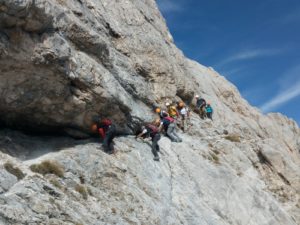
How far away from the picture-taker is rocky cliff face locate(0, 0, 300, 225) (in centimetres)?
2456

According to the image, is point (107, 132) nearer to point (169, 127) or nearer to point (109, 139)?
point (109, 139)

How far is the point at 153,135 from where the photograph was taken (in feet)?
111

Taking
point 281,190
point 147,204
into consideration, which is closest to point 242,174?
point 281,190

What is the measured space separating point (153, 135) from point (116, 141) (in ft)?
9.34

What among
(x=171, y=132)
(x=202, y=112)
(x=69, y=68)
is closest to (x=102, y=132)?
(x=69, y=68)

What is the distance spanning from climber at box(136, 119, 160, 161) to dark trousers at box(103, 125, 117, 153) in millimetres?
3839

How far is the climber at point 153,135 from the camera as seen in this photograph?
3322 centimetres

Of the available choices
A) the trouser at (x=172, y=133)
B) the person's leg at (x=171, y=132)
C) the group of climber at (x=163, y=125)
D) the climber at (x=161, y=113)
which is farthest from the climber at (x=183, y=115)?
the climber at (x=161, y=113)

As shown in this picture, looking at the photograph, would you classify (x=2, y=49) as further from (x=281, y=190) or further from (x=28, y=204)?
(x=281, y=190)

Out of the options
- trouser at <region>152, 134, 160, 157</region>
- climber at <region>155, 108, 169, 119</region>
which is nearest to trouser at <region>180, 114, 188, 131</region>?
climber at <region>155, 108, 169, 119</region>

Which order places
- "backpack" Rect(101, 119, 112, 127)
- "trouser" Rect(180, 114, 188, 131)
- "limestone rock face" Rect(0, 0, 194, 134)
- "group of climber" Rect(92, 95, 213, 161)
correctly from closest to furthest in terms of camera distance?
"limestone rock face" Rect(0, 0, 194, 134)
"group of climber" Rect(92, 95, 213, 161)
"backpack" Rect(101, 119, 112, 127)
"trouser" Rect(180, 114, 188, 131)

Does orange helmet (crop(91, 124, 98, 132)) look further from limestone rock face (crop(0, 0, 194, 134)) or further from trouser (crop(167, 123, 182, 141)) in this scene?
trouser (crop(167, 123, 182, 141))

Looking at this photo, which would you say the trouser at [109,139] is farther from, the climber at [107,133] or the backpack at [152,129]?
the backpack at [152,129]

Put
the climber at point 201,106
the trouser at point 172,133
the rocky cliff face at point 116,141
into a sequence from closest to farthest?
the rocky cliff face at point 116,141
the trouser at point 172,133
the climber at point 201,106
